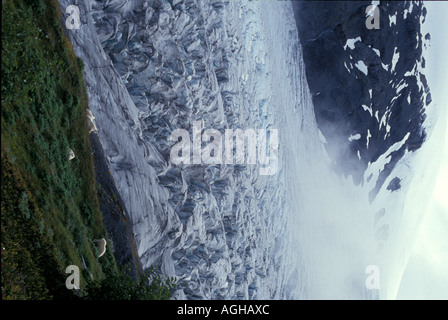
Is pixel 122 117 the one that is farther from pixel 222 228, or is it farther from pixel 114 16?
pixel 222 228

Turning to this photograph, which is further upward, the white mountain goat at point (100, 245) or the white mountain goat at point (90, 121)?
the white mountain goat at point (90, 121)

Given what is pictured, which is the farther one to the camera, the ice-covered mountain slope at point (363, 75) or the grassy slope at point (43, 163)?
the ice-covered mountain slope at point (363, 75)

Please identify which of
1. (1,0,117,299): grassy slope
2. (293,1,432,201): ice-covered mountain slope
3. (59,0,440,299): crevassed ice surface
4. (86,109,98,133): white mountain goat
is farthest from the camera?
(293,1,432,201): ice-covered mountain slope

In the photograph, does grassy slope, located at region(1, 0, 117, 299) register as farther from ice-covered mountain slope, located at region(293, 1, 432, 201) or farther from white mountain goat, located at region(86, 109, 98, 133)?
ice-covered mountain slope, located at region(293, 1, 432, 201)

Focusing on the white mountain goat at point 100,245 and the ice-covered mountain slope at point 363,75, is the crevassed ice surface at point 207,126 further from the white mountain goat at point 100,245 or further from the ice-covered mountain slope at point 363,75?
the white mountain goat at point 100,245

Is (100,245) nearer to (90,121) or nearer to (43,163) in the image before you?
(43,163)

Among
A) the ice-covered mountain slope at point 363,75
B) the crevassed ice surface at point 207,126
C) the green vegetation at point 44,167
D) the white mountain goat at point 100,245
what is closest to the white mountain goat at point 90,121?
the green vegetation at point 44,167

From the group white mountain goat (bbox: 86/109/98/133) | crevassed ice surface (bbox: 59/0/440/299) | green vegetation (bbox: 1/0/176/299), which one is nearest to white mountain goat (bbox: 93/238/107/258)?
green vegetation (bbox: 1/0/176/299)
